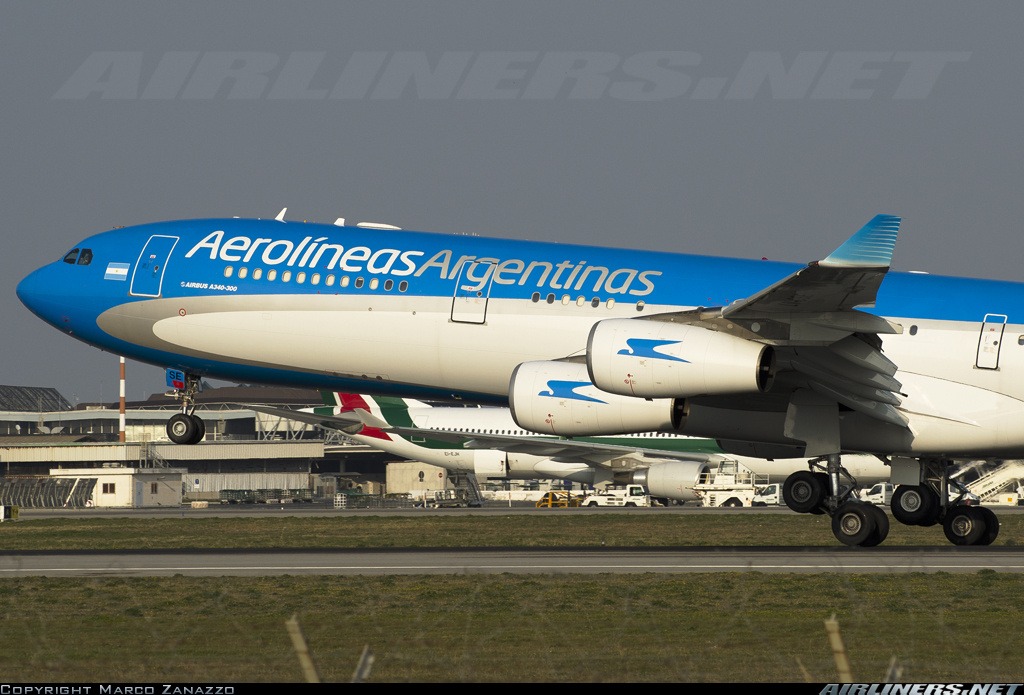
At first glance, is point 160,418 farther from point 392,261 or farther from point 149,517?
point 392,261

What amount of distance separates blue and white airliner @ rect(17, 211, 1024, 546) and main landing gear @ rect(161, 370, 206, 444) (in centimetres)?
10

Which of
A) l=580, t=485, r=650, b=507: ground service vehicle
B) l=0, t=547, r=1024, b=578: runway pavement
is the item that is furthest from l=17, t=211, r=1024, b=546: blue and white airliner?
l=580, t=485, r=650, b=507: ground service vehicle

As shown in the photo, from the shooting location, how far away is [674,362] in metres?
27.0

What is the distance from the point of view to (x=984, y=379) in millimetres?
29734

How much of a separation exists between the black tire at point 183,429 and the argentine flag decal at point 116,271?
3.87 meters

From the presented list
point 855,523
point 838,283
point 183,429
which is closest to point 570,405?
point 838,283

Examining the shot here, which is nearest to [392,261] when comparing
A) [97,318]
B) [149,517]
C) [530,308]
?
[530,308]

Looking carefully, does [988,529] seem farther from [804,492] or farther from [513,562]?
[513,562]

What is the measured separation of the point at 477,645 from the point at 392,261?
1701 centimetres

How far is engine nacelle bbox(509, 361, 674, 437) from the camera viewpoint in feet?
94.2

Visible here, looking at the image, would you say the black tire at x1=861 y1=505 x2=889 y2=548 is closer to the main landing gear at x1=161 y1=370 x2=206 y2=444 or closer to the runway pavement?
the runway pavement

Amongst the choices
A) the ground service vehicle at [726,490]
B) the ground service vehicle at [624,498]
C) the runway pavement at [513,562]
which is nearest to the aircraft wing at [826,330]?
the runway pavement at [513,562]

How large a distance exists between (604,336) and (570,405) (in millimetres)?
2017

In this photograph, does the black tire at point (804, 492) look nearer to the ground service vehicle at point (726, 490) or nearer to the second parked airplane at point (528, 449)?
the second parked airplane at point (528, 449)
